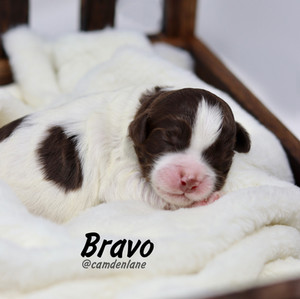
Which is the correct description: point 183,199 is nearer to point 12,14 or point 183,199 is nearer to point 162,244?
point 162,244

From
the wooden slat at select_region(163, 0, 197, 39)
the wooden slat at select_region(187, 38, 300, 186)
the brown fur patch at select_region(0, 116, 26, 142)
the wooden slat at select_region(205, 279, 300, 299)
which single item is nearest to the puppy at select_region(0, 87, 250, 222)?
the brown fur patch at select_region(0, 116, 26, 142)

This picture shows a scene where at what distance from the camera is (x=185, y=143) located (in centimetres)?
166

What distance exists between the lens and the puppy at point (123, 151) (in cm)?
166

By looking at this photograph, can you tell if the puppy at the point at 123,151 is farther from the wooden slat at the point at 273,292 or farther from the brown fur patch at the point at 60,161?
the wooden slat at the point at 273,292

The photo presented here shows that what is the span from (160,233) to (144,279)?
166 millimetres

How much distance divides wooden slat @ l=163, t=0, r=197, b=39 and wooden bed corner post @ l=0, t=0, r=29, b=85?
79 centimetres

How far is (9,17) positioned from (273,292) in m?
2.21

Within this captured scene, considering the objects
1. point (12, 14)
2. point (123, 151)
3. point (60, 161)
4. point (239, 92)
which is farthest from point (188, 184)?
point (12, 14)

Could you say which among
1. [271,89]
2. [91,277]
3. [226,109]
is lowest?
[271,89]

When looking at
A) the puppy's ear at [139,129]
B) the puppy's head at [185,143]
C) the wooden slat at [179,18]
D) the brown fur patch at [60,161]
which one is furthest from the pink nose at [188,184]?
the wooden slat at [179,18]

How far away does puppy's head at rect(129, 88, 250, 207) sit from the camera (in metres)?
1.64

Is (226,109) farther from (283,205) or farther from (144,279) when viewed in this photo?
(144,279)

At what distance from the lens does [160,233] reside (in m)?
1.51

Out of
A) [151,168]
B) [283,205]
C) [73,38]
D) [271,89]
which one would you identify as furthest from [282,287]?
[73,38]
